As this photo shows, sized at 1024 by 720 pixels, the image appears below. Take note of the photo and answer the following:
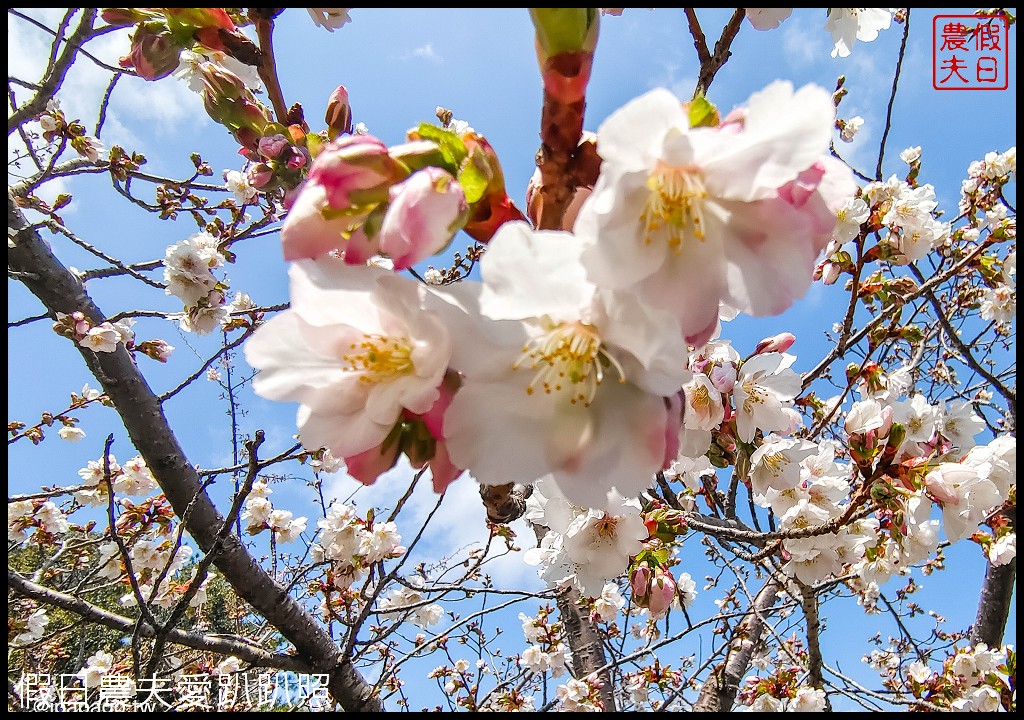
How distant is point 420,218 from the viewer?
1.53 ft

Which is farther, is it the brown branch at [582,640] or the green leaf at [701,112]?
the brown branch at [582,640]

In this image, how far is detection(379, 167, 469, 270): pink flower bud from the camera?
1.52ft

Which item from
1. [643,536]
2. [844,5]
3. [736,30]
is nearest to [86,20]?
[736,30]

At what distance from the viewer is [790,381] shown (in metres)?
1.32

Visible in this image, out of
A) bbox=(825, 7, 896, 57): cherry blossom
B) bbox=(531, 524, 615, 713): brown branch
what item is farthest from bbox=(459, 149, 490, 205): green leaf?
bbox=(531, 524, 615, 713): brown branch

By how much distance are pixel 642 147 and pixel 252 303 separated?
3.60 meters

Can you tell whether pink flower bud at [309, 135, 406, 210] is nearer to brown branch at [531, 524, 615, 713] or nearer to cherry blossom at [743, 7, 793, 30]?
cherry blossom at [743, 7, 793, 30]

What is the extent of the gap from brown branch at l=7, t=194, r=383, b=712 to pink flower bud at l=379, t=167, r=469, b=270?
6.98 ft

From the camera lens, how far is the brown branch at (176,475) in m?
2.22

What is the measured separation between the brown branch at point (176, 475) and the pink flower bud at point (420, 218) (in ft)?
6.98

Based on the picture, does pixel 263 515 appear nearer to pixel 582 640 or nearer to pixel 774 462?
pixel 582 640

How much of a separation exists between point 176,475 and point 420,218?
2.25 meters

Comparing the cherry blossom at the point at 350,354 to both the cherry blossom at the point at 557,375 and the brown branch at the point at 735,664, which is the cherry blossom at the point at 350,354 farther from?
the brown branch at the point at 735,664

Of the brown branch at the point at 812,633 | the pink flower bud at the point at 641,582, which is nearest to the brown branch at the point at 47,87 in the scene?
the pink flower bud at the point at 641,582
